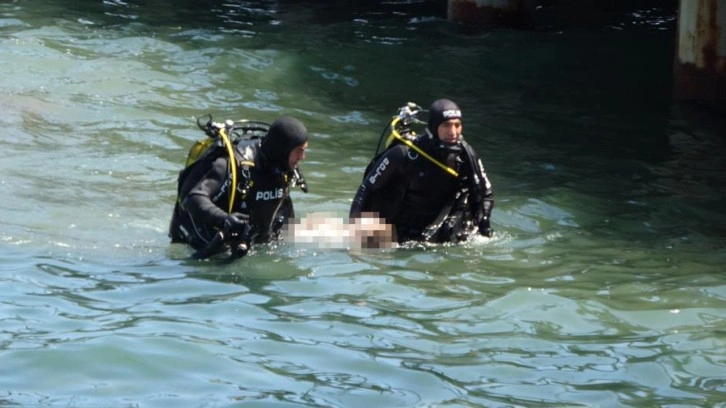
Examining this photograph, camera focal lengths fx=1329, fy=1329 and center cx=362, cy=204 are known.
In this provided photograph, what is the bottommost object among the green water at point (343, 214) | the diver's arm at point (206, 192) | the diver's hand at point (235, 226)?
the green water at point (343, 214)

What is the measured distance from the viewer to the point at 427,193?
927cm

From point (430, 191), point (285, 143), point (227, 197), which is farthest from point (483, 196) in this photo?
point (227, 197)

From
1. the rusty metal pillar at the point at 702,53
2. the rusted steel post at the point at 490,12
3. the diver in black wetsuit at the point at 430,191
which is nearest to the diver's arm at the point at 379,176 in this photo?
the diver in black wetsuit at the point at 430,191

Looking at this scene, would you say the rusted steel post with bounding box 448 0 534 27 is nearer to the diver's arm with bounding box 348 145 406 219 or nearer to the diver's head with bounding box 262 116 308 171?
the diver's arm with bounding box 348 145 406 219

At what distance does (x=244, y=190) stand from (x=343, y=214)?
1.99 m

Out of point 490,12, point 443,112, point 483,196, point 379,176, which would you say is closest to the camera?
point 443,112

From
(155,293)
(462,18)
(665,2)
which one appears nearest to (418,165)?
(155,293)

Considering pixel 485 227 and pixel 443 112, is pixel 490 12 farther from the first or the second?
pixel 443 112

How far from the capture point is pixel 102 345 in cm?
646

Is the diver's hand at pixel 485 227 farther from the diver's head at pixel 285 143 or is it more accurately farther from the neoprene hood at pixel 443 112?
the diver's head at pixel 285 143

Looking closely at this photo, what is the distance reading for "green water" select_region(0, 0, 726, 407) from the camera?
251 inches

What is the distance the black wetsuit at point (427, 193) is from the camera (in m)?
9.16

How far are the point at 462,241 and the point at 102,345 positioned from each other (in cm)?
348

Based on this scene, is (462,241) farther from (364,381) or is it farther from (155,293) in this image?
(364,381)
